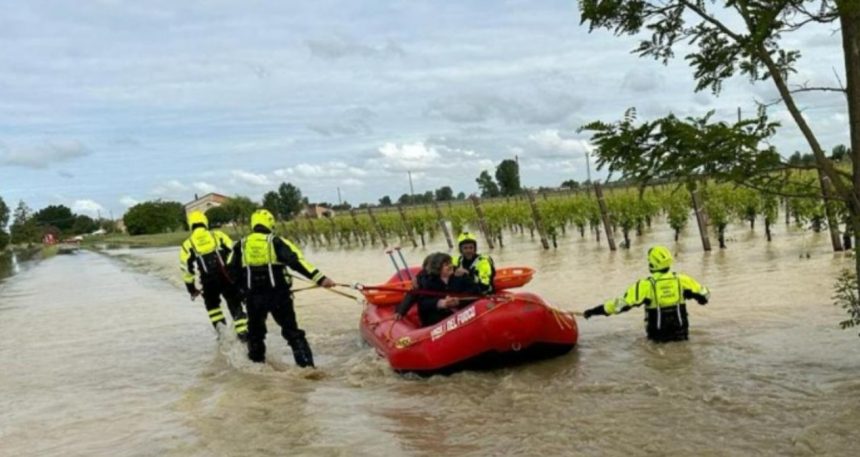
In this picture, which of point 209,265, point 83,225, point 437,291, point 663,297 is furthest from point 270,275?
point 83,225

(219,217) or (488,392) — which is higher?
(219,217)

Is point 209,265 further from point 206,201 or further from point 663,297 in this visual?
point 206,201

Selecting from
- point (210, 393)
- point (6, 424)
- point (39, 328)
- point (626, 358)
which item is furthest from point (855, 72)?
point (39, 328)

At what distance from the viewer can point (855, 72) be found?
5.09 meters

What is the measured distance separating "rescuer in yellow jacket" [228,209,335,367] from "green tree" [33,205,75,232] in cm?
13702

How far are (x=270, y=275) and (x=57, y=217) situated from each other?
14307 cm

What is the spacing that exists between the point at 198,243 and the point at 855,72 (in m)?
7.74

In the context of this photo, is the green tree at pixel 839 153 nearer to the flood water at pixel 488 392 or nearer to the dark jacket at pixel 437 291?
the flood water at pixel 488 392

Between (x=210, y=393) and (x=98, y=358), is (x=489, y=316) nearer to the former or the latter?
(x=210, y=393)

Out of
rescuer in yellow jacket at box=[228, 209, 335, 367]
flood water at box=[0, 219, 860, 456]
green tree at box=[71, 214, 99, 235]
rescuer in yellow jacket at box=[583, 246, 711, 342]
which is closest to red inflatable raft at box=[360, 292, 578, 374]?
flood water at box=[0, 219, 860, 456]

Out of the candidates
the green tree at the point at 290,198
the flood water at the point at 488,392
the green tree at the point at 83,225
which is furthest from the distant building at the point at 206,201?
Answer: the flood water at the point at 488,392

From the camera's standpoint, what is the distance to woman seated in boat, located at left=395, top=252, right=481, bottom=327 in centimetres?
809

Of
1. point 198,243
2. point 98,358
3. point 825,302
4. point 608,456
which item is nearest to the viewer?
point 608,456

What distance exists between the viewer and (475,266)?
8.83m
